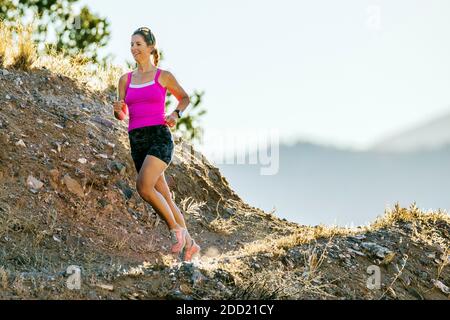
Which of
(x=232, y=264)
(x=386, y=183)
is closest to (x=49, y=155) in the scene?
(x=232, y=264)

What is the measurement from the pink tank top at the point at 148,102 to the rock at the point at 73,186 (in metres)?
2.24

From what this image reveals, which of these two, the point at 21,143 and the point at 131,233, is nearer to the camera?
the point at 131,233

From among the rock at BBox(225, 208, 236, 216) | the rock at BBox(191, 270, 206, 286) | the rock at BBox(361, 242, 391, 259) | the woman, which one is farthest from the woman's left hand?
the rock at BBox(225, 208, 236, 216)

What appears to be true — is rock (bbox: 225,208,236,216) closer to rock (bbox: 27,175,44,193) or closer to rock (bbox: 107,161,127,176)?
rock (bbox: 107,161,127,176)

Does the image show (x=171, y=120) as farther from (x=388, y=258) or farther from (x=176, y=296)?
(x=388, y=258)

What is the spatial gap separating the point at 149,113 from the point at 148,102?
0.34 ft

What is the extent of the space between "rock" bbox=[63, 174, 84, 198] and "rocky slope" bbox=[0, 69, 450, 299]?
0.02 m

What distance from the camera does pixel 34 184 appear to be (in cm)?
888

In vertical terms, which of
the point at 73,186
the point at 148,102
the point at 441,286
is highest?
the point at 148,102

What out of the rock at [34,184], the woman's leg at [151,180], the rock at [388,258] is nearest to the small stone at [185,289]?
the woman's leg at [151,180]

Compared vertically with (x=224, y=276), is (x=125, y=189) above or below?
above

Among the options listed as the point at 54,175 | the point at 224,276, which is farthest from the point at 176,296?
the point at 54,175

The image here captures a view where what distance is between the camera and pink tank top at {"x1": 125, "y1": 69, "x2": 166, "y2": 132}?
718 cm

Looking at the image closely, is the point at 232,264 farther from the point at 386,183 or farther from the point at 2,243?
the point at 386,183
